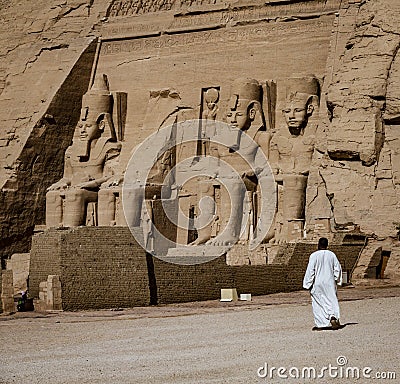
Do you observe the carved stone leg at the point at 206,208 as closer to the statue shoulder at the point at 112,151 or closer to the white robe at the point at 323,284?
the statue shoulder at the point at 112,151

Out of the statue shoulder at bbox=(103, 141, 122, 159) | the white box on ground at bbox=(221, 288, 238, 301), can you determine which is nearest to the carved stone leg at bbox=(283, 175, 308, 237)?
the white box on ground at bbox=(221, 288, 238, 301)

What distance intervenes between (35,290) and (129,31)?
861 centimetres

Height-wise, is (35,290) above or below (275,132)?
below

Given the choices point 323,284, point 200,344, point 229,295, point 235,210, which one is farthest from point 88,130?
point 200,344

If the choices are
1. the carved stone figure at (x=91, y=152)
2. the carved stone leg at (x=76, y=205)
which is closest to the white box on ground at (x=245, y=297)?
the carved stone leg at (x=76, y=205)

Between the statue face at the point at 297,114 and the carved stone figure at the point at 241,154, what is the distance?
0.60m

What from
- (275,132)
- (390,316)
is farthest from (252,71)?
(390,316)

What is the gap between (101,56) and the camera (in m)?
21.2

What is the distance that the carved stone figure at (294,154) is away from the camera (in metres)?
17.1

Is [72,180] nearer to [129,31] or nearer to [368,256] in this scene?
[129,31]

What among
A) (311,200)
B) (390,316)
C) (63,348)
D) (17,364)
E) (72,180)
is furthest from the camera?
(72,180)

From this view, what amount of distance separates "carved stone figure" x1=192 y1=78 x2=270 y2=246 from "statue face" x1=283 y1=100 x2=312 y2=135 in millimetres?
603

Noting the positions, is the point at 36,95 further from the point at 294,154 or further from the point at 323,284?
the point at 323,284

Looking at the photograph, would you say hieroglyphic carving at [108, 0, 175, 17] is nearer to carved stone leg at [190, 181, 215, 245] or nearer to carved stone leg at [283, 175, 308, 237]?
carved stone leg at [190, 181, 215, 245]
